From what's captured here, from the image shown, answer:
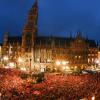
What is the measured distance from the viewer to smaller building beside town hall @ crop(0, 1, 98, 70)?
104 meters

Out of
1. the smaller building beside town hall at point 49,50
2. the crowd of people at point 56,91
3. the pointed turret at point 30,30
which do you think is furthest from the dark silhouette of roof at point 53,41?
the crowd of people at point 56,91

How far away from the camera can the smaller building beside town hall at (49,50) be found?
10356 centimetres

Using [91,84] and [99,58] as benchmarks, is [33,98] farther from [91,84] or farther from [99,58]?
[99,58]

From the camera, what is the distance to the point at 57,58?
346ft

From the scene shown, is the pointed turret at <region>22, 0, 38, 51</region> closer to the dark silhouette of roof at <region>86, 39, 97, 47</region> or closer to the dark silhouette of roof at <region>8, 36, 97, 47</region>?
the dark silhouette of roof at <region>8, 36, 97, 47</region>

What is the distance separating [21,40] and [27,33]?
2.94 m

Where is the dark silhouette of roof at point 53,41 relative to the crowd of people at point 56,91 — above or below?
above

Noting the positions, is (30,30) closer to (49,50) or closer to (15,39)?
(15,39)

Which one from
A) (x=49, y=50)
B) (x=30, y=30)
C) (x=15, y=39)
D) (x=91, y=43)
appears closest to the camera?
(x=49, y=50)

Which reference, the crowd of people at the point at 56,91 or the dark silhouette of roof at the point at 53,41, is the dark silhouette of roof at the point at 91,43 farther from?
the crowd of people at the point at 56,91

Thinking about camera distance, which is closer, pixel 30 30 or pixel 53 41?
pixel 53 41

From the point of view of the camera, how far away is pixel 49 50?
10581 centimetres

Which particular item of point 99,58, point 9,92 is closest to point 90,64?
point 99,58

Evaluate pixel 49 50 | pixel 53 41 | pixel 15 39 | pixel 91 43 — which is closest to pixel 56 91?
pixel 49 50
